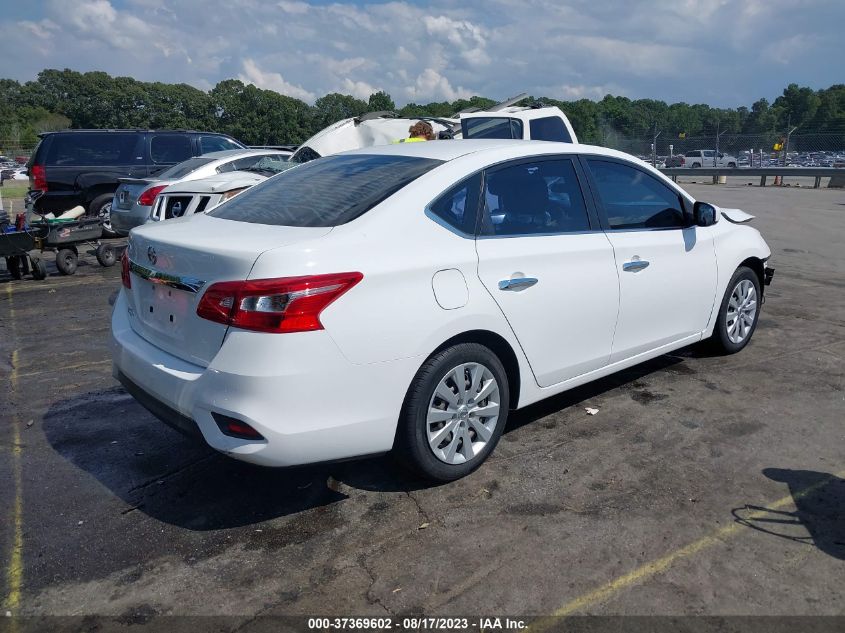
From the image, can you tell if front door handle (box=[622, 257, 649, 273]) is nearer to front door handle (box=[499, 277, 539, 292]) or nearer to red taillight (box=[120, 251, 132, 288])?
front door handle (box=[499, 277, 539, 292])

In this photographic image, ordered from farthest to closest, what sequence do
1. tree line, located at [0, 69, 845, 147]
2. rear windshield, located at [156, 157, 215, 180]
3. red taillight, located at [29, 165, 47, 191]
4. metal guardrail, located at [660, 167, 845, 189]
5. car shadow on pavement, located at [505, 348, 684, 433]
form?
tree line, located at [0, 69, 845, 147] < metal guardrail, located at [660, 167, 845, 189] < red taillight, located at [29, 165, 47, 191] < rear windshield, located at [156, 157, 215, 180] < car shadow on pavement, located at [505, 348, 684, 433]

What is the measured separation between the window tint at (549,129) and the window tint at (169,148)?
6799 millimetres

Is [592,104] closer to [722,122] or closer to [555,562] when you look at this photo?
[722,122]

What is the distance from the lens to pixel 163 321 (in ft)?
11.0

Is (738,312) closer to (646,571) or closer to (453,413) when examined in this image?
(453,413)

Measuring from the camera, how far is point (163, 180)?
34.5 feet

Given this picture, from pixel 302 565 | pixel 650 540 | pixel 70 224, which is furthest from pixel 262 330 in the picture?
pixel 70 224

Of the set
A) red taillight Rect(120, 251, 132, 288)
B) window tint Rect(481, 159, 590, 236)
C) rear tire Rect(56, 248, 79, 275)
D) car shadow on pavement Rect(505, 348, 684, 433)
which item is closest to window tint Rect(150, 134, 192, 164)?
rear tire Rect(56, 248, 79, 275)

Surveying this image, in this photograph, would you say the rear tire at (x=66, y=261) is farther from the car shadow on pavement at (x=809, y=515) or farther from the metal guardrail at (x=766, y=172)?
the metal guardrail at (x=766, y=172)

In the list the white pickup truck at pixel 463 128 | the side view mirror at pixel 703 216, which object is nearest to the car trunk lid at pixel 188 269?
the side view mirror at pixel 703 216

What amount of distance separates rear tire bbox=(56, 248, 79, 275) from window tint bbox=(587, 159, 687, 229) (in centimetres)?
823

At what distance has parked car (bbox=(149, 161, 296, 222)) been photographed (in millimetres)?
8859

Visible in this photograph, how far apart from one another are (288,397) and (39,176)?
11.3 m

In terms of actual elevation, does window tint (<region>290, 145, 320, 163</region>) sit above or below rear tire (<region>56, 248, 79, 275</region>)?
above
